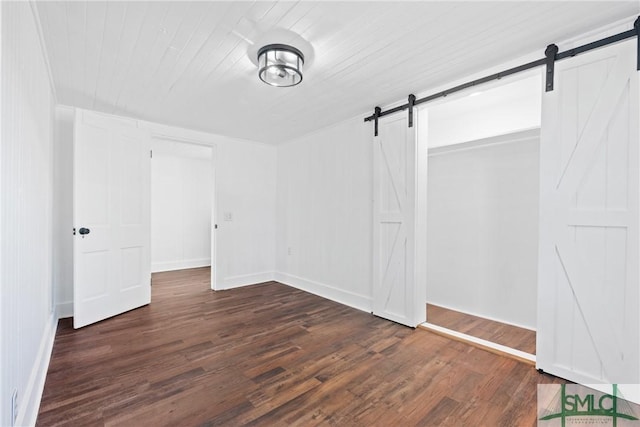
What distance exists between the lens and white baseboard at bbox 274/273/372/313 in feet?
11.8

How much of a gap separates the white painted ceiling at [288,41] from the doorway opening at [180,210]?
9.73 ft

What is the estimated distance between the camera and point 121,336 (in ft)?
9.11

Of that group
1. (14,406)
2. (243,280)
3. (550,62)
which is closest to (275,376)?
(14,406)

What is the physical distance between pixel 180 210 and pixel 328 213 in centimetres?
392

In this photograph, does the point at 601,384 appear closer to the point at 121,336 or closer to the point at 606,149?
the point at 606,149

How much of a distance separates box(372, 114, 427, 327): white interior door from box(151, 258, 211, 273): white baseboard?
4.55 m

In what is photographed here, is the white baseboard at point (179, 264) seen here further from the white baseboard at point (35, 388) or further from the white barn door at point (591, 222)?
the white barn door at point (591, 222)

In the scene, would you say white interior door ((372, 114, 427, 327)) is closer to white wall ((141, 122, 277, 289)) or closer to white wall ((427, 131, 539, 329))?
white wall ((427, 131, 539, 329))

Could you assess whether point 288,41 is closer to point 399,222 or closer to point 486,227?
point 399,222

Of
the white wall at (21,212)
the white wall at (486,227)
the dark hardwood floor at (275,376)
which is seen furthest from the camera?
the white wall at (486,227)

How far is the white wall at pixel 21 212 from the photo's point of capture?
123 cm

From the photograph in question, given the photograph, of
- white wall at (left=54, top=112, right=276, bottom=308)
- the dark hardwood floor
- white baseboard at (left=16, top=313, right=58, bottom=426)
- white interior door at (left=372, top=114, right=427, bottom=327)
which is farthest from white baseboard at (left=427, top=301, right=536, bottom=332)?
white baseboard at (left=16, top=313, right=58, bottom=426)

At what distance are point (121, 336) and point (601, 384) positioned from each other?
395 cm

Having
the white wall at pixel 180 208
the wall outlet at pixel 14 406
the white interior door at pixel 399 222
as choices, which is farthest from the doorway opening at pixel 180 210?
the wall outlet at pixel 14 406
